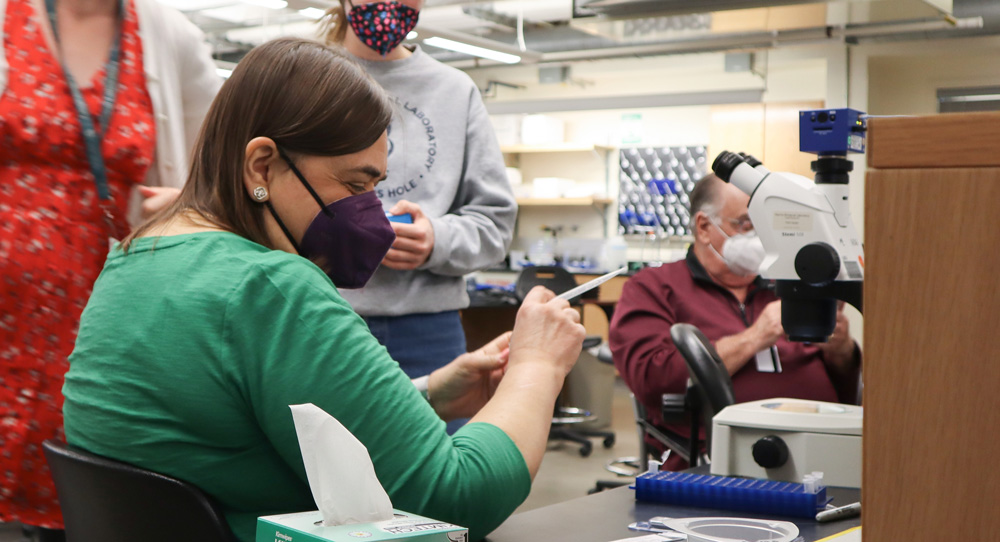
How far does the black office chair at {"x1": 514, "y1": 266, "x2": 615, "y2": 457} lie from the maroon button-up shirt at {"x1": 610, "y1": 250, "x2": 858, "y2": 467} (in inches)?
97.8

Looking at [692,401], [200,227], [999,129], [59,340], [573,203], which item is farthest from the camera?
[573,203]

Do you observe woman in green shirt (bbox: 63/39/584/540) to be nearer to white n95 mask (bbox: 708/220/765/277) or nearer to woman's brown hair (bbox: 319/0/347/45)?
woman's brown hair (bbox: 319/0/347/45)

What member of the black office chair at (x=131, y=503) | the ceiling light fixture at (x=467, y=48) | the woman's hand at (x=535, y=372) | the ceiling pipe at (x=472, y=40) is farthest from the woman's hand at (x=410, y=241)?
the ceiling light fixture at (x=467, y=48)

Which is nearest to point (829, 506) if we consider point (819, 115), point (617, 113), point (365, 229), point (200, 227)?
point (819, 115)

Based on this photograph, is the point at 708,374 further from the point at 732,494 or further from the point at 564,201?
the point at 564,201

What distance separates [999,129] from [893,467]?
7.1 inches

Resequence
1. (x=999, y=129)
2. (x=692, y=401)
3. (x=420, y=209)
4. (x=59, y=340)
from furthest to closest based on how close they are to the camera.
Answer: (x=692, y=401) < (x=420, y=209) < (x=59, y=340) < (x=999, y=129)

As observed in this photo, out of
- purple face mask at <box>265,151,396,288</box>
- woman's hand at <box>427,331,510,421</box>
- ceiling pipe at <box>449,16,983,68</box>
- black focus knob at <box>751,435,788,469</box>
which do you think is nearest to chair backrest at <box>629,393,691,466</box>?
black focus knob at <box>751,435,788,469</box>

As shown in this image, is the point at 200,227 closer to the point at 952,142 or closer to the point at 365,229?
the point at 365,229

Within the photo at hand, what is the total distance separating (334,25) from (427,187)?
15.6 inches

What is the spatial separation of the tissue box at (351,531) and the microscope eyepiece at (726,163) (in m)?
0.82

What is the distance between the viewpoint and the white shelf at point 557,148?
8.34 m

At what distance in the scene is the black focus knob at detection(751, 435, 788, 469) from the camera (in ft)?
4.08

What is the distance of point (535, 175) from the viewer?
29.6ft
